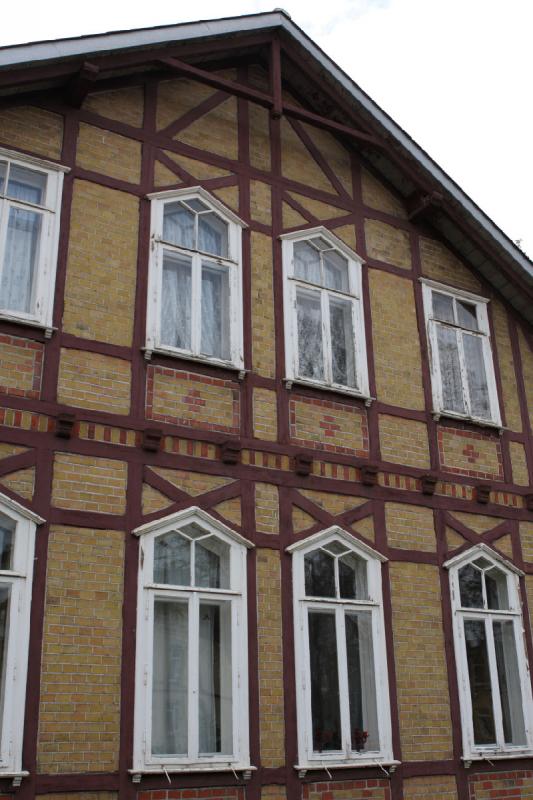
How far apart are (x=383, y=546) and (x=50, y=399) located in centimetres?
409

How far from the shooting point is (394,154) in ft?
38.3

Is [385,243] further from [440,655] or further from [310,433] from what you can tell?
[440,655]

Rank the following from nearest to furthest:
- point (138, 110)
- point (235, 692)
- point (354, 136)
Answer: point (235, 692), point (138, 110), point (354, 136)

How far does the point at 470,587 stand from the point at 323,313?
3784mm

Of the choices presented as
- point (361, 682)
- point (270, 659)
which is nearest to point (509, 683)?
point (361, 682)

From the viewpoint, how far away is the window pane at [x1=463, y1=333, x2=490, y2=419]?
458 inches

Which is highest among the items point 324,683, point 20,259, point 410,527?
point 20,259

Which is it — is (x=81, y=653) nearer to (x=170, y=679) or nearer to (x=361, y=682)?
(x=170, y=679)

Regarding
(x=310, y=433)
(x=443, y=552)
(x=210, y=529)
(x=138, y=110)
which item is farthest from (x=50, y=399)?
(x=443, y=552)

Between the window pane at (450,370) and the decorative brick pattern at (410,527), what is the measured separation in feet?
5.45

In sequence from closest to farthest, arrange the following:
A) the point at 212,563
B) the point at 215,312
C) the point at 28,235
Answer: the point at 212,563
the point at 28,235
the point at 215,312

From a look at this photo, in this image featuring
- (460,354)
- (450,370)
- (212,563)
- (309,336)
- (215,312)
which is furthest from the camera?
(460,354)

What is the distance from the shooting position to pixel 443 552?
33.7 feet

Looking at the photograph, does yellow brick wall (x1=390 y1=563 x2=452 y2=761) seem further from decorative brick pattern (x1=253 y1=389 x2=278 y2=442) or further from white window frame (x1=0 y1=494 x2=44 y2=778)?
white window frame (x1=0 y1=494 x2=44 y2=778)
